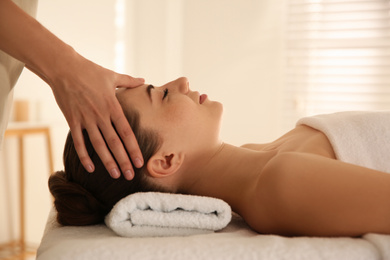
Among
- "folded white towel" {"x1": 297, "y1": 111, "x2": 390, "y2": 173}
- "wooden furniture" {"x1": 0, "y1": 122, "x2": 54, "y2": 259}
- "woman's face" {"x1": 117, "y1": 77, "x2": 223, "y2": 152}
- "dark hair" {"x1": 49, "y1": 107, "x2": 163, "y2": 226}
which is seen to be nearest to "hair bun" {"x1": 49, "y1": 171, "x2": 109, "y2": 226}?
"dark hair" {"x1": 49, "y1": 107, "x2": 163, "y2": 226}

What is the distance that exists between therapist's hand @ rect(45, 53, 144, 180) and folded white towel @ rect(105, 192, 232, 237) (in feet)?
0.43

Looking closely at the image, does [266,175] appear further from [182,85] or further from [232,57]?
[232,57]

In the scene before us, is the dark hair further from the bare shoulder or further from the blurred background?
the blurred background

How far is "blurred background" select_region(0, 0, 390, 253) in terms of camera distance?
3.72 meters

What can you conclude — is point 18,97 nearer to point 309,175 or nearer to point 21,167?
point 21,167

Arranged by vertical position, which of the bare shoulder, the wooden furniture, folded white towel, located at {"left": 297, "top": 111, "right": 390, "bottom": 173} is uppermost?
folded white towel, located at {"left": 297, "top": 111, "right": 390, "bottom": 173}

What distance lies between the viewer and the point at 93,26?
404 centimetres

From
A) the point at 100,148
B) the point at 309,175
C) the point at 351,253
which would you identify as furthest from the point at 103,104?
the point at 351,253

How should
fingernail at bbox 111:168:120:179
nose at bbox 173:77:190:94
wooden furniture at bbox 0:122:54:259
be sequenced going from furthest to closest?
wooden furniture at bbox 0:122:54:259
nose at bbox 173:77:190:94
fingernail at bbox 111:168:120:179

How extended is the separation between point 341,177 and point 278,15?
3266 millimetres

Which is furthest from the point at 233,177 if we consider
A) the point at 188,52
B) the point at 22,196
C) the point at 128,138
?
the point at 188,52

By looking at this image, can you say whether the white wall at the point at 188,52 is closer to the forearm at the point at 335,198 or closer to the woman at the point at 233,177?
the woman at the point at 233,177

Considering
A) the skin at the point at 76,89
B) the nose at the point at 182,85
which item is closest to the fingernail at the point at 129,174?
the skin at the point at 76,89

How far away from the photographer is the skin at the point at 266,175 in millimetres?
997
